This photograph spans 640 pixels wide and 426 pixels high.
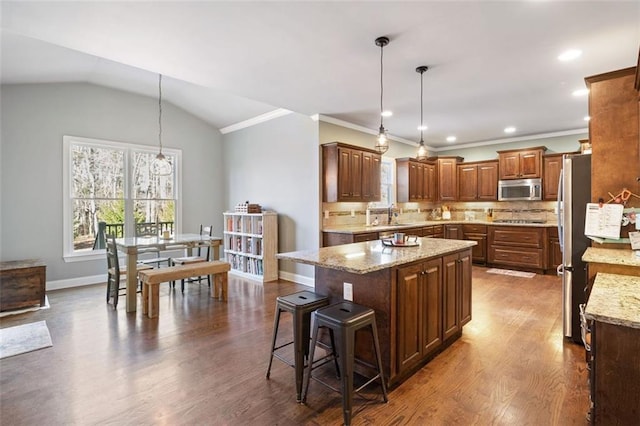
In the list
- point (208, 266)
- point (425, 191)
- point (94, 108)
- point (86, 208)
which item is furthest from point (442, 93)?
point (86, 208)

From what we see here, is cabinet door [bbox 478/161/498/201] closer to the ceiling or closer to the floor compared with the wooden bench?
closer to the ceiling

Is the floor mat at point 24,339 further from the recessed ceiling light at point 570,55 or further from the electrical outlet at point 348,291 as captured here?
the recessed ceiling light at point 570,55

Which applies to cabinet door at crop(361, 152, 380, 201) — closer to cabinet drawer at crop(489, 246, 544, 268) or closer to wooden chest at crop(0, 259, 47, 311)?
cabinet drawer at crop(489, 246, 544, 268)

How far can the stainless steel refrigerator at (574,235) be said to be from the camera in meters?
2.96

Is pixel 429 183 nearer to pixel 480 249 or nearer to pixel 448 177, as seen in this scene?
pixel 448 177

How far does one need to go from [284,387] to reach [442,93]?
3.80 m

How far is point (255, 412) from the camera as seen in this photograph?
2021 mm

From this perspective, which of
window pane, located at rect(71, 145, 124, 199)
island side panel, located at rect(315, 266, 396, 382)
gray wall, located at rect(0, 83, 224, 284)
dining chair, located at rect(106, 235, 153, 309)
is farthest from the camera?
window pane, located at rect(71, 145, 124, 199)

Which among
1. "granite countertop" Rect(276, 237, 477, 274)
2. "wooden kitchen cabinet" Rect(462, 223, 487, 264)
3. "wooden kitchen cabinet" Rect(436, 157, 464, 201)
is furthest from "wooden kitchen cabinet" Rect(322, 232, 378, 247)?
"wooden kitchen cabinet" Rect(436, 157, 464, 201)

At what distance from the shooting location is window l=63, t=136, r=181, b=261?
5062 millimetres

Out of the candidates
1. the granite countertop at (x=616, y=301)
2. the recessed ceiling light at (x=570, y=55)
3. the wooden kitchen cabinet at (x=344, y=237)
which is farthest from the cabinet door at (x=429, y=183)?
the granite countertop at (x=616, y=301)

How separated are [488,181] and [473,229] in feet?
3.76

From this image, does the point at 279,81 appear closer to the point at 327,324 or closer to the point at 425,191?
the point at 327,324

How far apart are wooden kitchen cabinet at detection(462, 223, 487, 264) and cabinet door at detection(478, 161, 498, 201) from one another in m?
0.80
